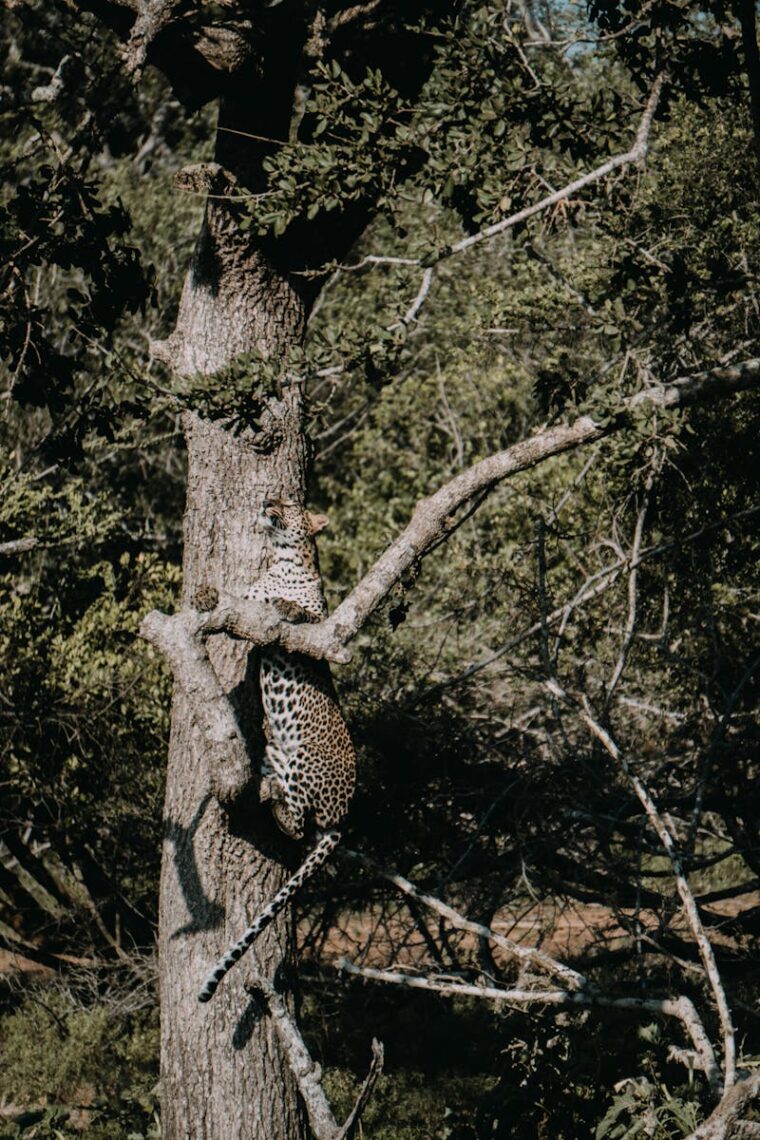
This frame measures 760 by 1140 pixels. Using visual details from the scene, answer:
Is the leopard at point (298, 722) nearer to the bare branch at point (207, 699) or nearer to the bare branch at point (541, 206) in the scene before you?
the bare branch at point (207, 699)

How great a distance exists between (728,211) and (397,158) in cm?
416

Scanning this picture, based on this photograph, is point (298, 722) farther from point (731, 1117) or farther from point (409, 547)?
point (731, 1117)

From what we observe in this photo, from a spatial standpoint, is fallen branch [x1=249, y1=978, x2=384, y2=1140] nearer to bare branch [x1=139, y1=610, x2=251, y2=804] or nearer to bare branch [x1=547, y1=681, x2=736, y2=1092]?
bare branch [x1=139, y1=610, x2=251, y2=804]

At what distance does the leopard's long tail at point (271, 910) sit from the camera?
18.1 feet

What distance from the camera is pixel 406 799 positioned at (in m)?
8.84

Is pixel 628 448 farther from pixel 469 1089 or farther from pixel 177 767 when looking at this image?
pixel 469 1089

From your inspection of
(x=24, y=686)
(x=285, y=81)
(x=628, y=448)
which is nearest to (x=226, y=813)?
(x=628, y=448)

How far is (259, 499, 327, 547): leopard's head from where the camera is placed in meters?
6.41

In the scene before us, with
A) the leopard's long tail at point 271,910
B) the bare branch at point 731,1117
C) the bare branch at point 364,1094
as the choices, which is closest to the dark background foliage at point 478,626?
the bare branch at point 731,1117

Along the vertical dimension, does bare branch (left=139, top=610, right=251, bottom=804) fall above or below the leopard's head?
below

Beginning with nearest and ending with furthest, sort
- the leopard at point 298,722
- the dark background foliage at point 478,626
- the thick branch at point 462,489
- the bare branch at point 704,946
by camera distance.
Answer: the bare branch at point 704,946 < the thick branch at point 462,489 < the dark background foliage at point 478,626 < the leopard at point 298,722

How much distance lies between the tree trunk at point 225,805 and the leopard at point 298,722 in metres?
0.10

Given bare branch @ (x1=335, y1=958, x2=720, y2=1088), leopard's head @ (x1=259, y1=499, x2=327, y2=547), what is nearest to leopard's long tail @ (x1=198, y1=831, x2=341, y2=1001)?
A: bare branch @ (x1=335, y1=958, x2=720, y2=1088)

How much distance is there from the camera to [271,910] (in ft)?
19.1
